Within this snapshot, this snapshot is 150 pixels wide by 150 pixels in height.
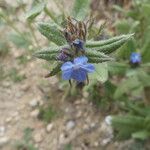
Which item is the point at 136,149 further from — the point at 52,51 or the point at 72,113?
the point at 52,51

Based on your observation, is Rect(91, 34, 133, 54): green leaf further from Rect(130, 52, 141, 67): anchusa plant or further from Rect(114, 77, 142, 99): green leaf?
Rect(114, 77, 142, 99): green leaf

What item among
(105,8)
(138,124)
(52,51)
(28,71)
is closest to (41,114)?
(28,71)

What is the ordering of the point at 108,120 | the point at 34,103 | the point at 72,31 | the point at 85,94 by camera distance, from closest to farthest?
the point at 72,31, the point at 108,120, the point at 85,94, the point at 34,103

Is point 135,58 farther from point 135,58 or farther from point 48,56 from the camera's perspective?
point 48,56

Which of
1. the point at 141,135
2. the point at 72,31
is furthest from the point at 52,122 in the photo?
the point at 72,31

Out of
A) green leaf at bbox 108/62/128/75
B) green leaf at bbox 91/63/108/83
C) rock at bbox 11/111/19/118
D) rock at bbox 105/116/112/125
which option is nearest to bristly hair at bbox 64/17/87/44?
green leaf at bbox 91/63/108/83

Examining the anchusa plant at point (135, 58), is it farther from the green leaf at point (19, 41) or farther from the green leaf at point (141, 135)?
the green leaf at point (19, 41)
